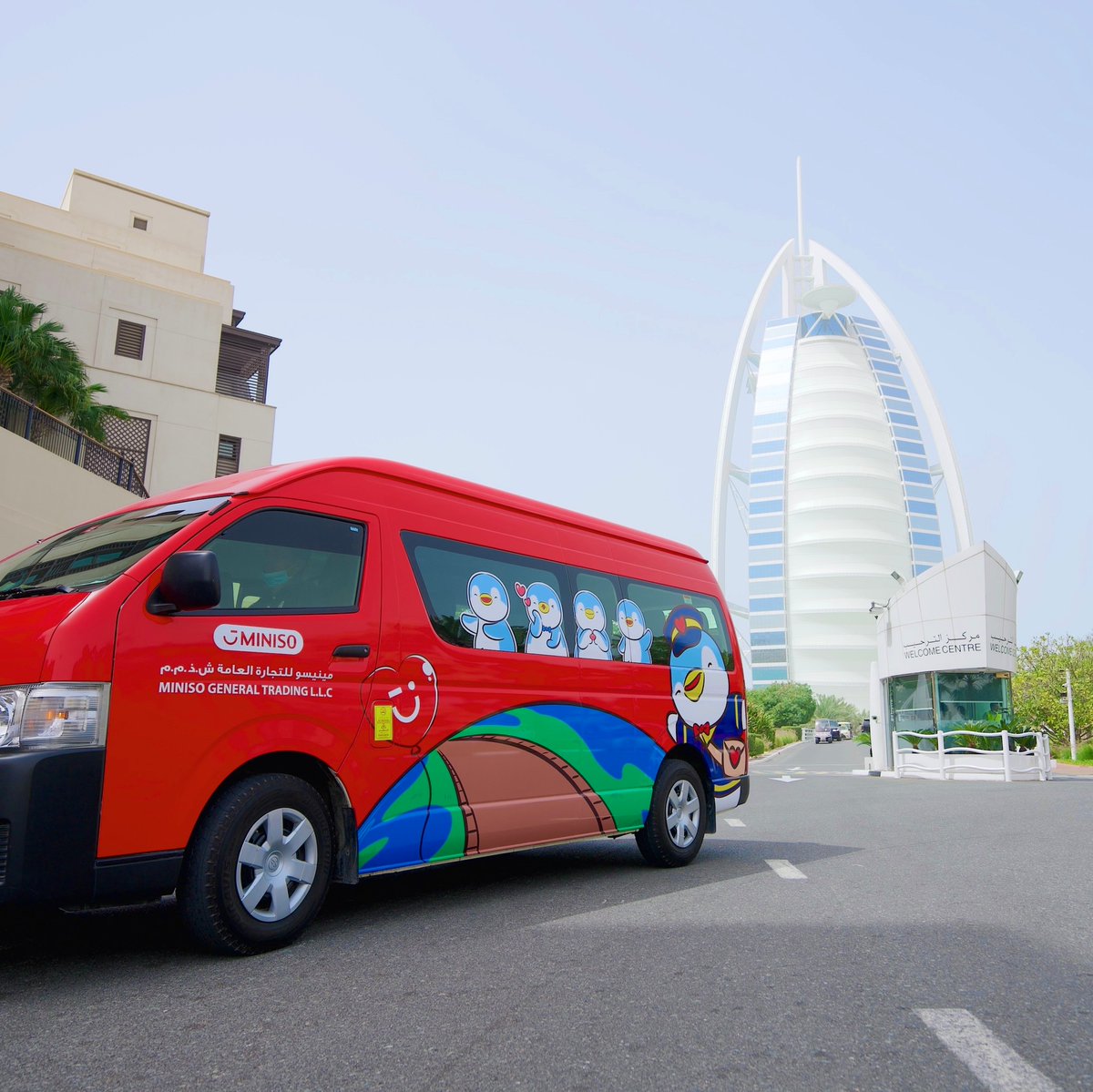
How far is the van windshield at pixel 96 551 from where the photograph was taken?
509 centimetres

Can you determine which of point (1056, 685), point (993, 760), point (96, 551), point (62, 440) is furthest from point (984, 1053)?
point (1056, 685)

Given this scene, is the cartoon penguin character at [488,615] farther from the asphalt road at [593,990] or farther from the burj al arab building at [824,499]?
the burj al arab building at [824,499]

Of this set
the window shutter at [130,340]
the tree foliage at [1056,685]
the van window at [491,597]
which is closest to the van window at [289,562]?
the van window at [491,597]

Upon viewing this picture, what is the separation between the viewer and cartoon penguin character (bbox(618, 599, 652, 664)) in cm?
827

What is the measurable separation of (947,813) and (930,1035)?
10.5 m

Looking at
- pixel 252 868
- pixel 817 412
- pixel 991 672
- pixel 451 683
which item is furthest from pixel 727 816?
pixel 817 412

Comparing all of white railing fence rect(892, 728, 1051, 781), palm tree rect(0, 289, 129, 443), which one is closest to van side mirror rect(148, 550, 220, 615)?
palm tree rect(0, 289, 129, 443)

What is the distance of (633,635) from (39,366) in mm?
19010

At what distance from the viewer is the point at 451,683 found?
6.35m

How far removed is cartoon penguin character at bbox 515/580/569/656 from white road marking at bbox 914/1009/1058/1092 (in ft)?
12.1

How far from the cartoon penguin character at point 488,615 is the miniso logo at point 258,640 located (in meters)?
1.40

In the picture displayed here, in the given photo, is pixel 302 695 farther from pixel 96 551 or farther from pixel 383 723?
pixel 96 551

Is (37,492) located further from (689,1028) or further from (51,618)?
(689,1028)

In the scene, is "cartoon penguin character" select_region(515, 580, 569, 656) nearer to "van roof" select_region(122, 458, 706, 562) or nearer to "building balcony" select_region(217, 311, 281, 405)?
"van roof" select_region(122, 458, 706, 562)
